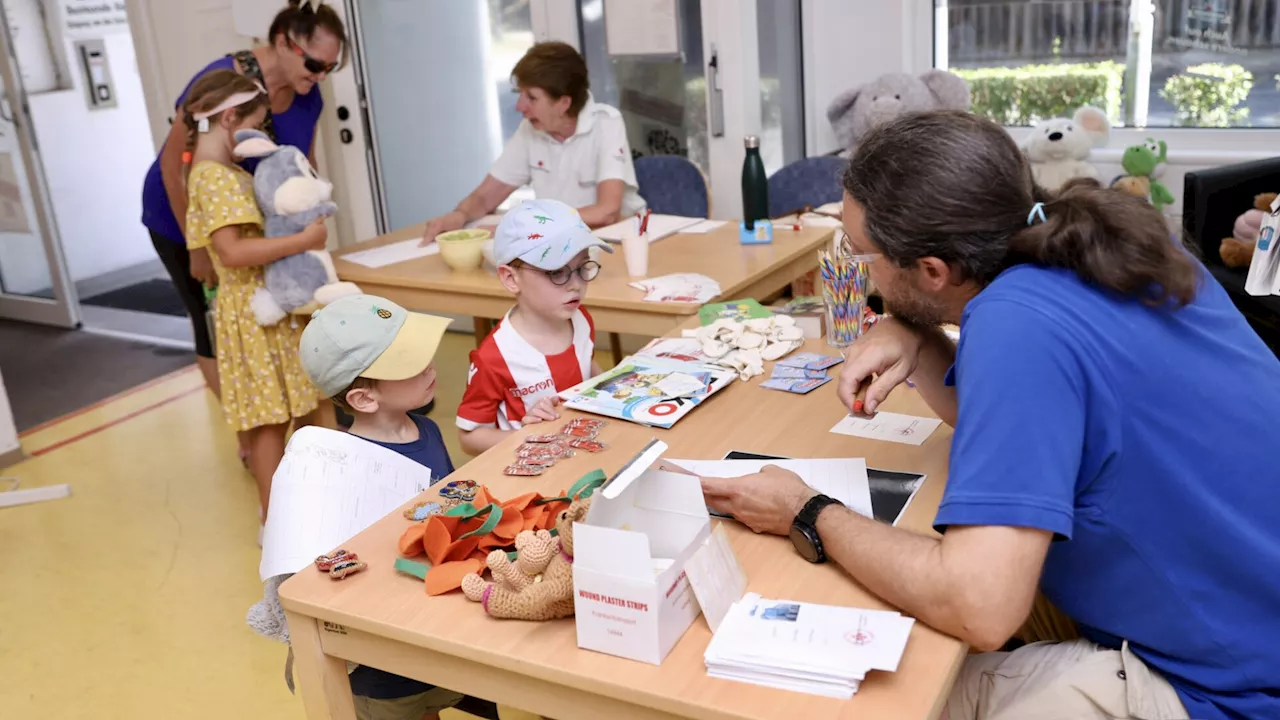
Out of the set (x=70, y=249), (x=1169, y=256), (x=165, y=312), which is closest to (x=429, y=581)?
(x=1169, y=256)

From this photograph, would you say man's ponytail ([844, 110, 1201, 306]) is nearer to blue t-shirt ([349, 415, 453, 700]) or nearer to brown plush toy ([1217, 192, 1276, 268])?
blue t-shirt ([349, 415, 453, 700])

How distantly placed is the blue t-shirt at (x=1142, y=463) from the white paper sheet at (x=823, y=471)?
0.31 m

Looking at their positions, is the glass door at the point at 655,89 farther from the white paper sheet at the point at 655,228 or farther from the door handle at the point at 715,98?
the white paper sheet at the point at 655,228

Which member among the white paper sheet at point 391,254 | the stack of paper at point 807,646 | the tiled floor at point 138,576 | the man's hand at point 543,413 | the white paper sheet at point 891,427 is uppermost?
the white paper sheet at point 391,254

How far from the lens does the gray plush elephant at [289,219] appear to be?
2752 mm

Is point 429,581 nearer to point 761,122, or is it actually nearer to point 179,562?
point 179,562

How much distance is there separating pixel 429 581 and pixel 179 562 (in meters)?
2.09

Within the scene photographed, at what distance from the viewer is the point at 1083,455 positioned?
1186mm

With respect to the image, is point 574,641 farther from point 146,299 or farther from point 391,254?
point 146,299

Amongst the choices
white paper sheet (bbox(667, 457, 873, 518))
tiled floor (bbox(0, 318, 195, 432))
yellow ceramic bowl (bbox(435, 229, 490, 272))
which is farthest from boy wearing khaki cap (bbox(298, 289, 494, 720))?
tiled floor (bbox(0, 318, 195, 432))

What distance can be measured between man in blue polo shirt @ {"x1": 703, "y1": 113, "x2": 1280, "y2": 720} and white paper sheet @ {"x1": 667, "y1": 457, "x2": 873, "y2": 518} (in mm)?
167

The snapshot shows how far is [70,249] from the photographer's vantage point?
6191 mm

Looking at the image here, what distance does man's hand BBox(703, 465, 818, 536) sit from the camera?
1.40 m

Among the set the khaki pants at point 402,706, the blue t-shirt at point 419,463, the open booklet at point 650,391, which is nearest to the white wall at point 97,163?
the blue t-shirt at point 419,463
